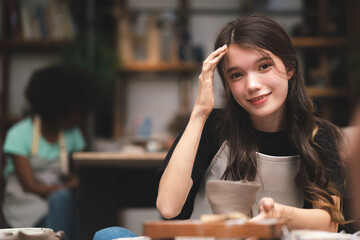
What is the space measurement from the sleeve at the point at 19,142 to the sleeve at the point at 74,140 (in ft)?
0.85

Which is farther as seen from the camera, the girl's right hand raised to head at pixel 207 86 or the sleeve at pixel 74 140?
the sleeve at pixel 74 140

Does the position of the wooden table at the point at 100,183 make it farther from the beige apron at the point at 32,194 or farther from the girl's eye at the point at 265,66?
the girl's eye at the point at 265,66

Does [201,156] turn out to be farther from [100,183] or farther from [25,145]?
[25,145]

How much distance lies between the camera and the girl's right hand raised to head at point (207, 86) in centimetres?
143

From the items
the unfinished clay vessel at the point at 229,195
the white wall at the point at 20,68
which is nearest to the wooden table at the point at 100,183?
the unfinished clay vessel at the point at 229,195

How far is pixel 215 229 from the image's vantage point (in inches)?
34.8

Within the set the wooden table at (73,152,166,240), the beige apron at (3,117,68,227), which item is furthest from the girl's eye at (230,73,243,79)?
the beige apron at (3,117,68,227)

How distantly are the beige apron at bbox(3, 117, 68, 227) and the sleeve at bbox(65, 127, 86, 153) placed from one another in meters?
0.06

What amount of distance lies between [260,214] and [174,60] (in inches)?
137

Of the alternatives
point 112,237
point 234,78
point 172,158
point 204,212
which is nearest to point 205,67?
point 234,78

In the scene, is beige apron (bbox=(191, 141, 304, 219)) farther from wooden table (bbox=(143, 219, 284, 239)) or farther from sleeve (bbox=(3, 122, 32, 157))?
sleeve (bbox=(3, 122, 32, 157))

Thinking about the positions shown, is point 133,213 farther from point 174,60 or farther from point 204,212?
point 204,212

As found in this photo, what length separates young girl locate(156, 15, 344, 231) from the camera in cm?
137

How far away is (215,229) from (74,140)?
2409mm
